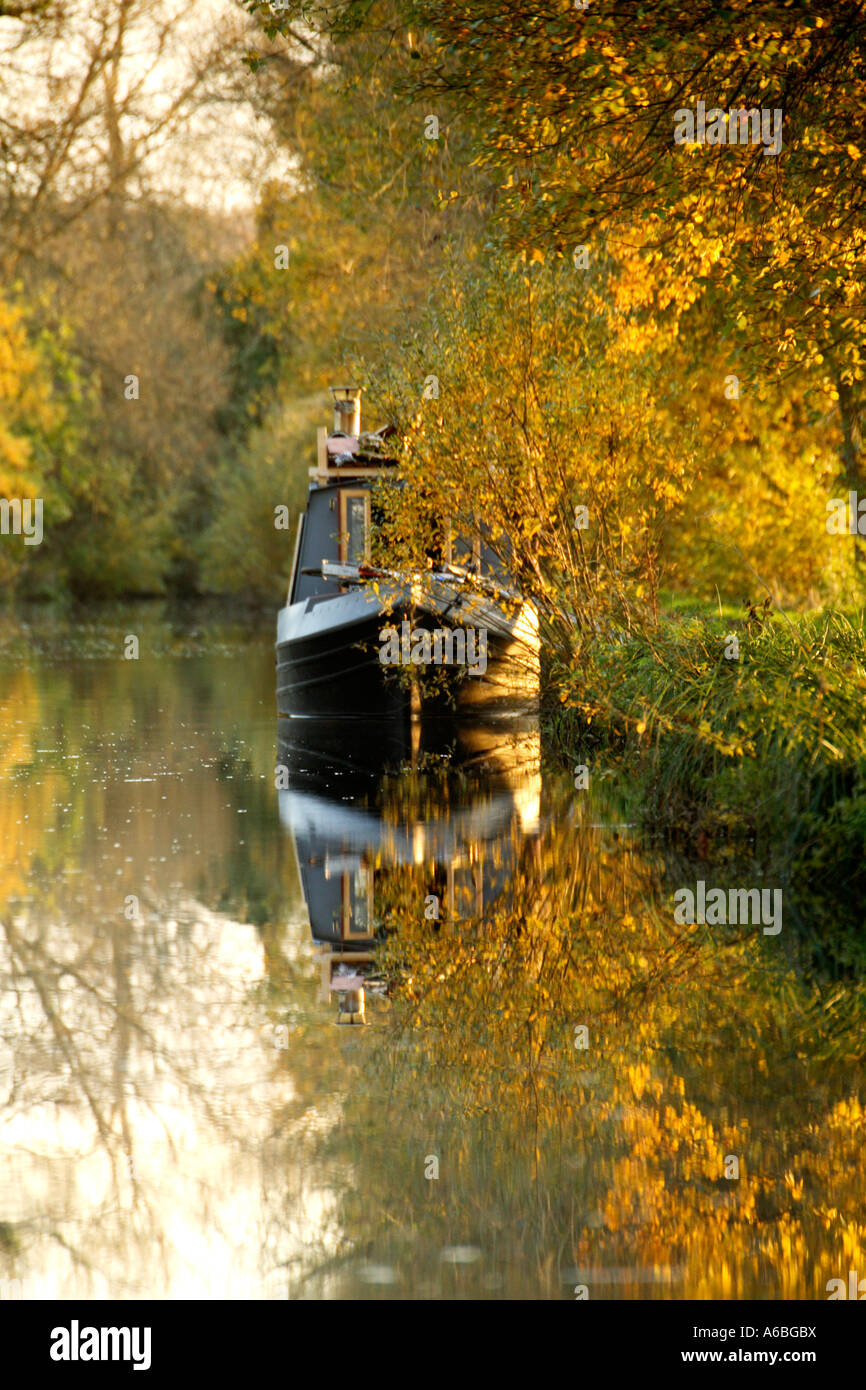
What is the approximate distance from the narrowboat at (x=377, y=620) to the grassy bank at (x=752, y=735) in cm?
392

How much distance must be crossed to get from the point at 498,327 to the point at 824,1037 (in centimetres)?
982

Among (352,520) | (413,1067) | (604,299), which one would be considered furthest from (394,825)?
(352,520)

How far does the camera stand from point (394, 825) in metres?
12.2

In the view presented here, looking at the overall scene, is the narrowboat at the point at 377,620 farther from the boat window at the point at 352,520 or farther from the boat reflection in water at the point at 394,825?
the boat reflection in water at the point at 394,825

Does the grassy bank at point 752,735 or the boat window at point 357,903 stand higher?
the grassy bank at point 752,735

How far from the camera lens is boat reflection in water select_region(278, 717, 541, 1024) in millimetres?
8789

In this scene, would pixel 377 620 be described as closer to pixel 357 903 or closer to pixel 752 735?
pixel 752 735

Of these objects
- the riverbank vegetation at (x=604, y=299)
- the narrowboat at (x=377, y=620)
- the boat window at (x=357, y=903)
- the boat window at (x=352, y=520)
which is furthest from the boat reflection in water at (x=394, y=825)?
the boat window at (x=352, y=520)

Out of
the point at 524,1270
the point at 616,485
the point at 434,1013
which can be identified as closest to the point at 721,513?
the point at 616,485

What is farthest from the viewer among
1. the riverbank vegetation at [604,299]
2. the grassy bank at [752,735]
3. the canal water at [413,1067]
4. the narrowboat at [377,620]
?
the narrowboat at [377,620]

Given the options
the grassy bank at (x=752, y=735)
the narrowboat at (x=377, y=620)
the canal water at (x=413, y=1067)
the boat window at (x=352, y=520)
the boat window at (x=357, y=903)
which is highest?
the boat window at (x=352, y=520)

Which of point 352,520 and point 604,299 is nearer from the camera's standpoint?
point 604,299

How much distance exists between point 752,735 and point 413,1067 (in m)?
4.46

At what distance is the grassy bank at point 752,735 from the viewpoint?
9523 millimetres
